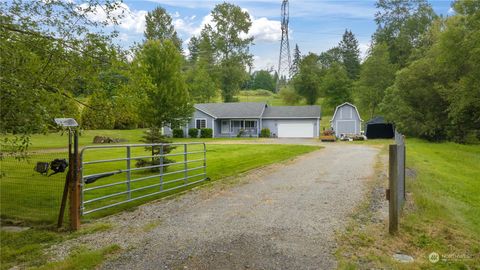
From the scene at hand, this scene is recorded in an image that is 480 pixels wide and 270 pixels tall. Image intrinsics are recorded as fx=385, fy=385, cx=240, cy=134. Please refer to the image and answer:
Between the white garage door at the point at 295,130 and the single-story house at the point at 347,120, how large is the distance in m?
2.95

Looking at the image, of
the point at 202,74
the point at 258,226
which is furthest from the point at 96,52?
the point at 202,74

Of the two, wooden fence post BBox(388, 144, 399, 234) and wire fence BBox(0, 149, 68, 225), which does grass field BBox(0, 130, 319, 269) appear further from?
wooden fence post BBox(388, 144, 399, 234)

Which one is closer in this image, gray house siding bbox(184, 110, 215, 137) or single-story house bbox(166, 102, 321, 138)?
single-story house bbox(166, 102, 321, 138)

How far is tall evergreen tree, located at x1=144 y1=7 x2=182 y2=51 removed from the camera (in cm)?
6066

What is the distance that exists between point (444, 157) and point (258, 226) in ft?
56.3

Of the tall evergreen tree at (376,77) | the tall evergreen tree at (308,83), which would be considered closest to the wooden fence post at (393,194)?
the tall evergreen tree at (376,77)

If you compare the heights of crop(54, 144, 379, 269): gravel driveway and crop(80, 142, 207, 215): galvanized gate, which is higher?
crop(80, 142, 207, 215): galvanized gate

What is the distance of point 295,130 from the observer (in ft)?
137

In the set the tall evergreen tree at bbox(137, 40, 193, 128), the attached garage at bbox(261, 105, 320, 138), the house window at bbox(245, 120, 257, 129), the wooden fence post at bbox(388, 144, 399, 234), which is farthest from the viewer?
the house window at bbox(245, 120, 257, 129)

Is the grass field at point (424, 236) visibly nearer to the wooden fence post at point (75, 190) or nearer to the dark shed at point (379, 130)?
the wooden fence post at point (75, 190)

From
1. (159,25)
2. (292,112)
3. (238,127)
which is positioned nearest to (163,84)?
(238,127)

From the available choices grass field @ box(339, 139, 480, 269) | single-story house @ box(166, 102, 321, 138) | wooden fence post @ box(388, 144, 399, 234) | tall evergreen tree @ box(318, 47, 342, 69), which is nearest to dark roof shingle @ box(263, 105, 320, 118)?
single-story house @ box(166, 102, 321, 138)

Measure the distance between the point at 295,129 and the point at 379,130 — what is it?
865 cm

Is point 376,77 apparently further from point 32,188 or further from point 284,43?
point 32,188
